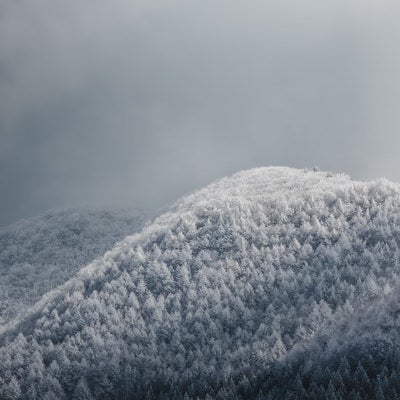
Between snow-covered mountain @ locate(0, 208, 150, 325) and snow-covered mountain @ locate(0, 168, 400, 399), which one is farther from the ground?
snow-covered mountain @ locate(0, 208, 150, 325)

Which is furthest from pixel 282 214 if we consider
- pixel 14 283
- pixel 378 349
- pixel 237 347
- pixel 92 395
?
pixel 14 283

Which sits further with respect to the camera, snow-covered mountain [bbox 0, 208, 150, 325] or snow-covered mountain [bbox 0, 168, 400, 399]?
A: snow-covered mountain [bbox 0, 208, 150, 325]

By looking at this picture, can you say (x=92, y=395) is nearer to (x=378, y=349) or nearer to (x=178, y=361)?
(x=178, y=361)

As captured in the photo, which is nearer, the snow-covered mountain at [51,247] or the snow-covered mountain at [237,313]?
the snow-covered mountain at [237,313]

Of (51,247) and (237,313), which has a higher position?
(51,247)

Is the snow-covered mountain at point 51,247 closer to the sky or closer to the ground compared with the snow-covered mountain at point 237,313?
closer to the sky
